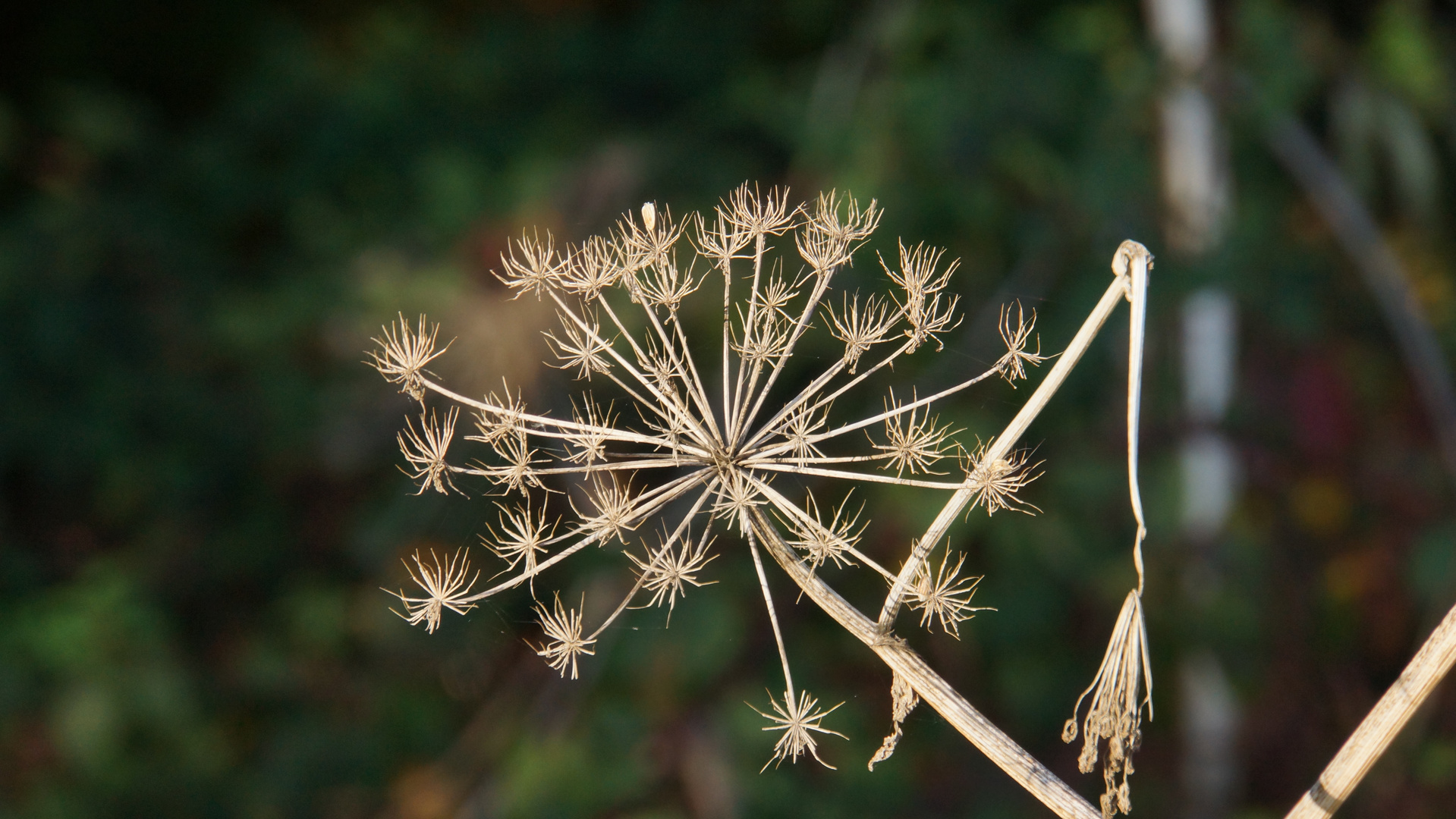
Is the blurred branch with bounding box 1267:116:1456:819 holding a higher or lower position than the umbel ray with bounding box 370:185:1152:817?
higher

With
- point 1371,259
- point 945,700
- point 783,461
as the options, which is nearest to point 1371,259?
point 1371,259

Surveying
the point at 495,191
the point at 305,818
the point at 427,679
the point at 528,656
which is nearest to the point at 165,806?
the point at 305,818

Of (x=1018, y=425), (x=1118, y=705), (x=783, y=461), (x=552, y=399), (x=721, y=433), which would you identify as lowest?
(x=1118, y=705)

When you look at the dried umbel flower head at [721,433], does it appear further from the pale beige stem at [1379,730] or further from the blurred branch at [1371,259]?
the blurred branch at [1371,259]

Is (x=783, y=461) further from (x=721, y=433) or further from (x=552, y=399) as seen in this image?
(x=552, y=399)

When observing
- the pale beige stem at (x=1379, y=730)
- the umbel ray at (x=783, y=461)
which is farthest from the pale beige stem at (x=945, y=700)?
the pale beige stem at (x=1379, y=730)

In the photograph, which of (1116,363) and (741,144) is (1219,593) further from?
(741,144)

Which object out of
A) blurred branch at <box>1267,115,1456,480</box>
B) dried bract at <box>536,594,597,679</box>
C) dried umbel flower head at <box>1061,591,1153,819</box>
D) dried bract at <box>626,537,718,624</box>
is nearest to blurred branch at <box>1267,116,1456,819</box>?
blurred branch at <box>1267,115,1456,480</box>

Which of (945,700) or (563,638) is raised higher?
(563,638)

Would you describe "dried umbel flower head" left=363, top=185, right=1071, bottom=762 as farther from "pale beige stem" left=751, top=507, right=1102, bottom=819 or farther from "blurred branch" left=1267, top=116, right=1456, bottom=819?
"blurred branch" left=1267, top=116, right=1456, bottom=819
